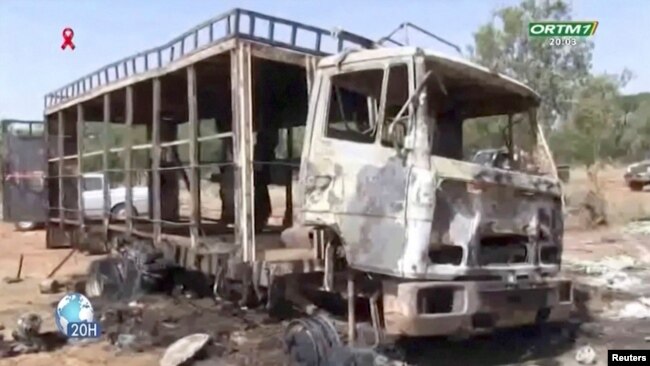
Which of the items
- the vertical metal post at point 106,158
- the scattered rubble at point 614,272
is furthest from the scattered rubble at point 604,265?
the vertical metal post at point 106,158

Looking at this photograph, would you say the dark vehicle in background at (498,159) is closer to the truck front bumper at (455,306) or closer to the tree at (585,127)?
the truck front bumper at (455,306)

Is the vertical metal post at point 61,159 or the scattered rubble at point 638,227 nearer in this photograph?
the vertical metal post at point 61,159

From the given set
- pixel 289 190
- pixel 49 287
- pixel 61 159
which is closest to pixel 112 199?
pixel 49 287

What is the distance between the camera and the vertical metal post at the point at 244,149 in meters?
6.83

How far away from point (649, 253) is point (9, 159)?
35.9ft

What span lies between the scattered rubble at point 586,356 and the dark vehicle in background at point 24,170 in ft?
32.3

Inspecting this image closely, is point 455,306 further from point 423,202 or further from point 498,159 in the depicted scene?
point 498,159

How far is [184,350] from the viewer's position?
6566mm

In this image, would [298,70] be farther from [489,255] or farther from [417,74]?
[489,255]

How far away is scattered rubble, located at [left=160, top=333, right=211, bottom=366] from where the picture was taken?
646cm

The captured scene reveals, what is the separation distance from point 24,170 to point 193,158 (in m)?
7.55

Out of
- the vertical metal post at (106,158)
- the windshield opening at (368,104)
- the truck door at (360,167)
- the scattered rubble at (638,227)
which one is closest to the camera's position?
the truck door at (360,167)

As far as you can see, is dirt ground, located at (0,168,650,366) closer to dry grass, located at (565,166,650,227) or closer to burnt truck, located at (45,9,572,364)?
burnt truck, located at (45,9,572,364)

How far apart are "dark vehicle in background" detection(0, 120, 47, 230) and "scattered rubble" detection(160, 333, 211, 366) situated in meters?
7.74
